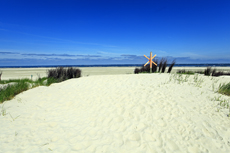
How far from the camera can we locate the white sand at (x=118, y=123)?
125 inches

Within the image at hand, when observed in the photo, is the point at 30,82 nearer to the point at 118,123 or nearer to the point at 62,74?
the point at 62,74

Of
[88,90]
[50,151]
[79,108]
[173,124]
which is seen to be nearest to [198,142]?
[173,124]

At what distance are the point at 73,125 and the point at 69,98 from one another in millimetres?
2344

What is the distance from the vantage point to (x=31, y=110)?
497 cm

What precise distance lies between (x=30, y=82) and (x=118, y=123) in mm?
8523

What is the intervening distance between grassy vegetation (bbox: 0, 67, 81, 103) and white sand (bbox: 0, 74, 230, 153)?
0.56 meters

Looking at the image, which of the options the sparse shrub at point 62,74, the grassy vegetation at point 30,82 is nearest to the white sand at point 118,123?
the grassy vegetation at point 30,82

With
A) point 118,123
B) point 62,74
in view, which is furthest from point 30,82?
point 118,123

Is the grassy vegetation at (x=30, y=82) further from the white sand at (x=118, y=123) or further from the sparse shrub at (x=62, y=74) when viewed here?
the white sand at (x=118, y=123)

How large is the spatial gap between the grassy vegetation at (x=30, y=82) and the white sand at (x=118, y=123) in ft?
1.85

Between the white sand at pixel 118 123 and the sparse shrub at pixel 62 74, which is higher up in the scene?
the sparse shrub at pixel 62 74

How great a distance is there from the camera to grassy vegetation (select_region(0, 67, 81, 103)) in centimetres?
636

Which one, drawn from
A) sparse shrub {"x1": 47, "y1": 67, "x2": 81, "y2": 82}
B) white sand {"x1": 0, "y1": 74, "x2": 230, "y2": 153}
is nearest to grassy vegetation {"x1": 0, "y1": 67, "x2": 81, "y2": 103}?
sparse shrub {"x1": 47, "y1": 67, "x2": 81, "y2": 82}

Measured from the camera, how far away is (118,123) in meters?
4.06
